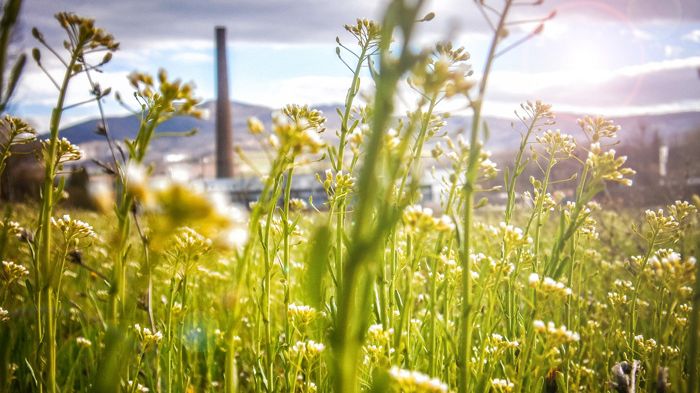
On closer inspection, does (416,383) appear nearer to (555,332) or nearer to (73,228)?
(555,332)

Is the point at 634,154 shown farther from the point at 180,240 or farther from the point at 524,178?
the point at 180,240

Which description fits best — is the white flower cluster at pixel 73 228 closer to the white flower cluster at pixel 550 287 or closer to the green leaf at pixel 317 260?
the green leaf at pixel 317 260

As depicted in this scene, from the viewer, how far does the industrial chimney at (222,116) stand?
40.8 m

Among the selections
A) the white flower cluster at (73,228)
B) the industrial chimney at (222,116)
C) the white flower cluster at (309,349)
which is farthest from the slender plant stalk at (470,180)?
the industrial chimney at (222,116)

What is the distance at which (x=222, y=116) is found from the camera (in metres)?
40.9

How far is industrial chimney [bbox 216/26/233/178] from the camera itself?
4081 cm

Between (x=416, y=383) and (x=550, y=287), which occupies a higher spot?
(x=550, y=287)

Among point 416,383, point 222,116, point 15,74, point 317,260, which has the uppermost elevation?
point 222,116

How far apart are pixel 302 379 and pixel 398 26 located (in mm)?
1832

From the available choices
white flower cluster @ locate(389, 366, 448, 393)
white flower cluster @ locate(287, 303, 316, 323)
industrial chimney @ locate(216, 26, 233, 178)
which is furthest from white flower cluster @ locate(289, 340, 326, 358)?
industrial chimney @ locate(216, 26, 233, 178)

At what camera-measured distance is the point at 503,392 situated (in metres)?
1.33

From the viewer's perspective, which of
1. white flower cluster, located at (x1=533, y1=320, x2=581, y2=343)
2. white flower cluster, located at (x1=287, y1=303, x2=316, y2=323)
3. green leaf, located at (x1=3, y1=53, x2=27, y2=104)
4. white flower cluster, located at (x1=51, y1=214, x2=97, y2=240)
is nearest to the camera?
green leaf, located at (x1=3, y1=53, x2=27, y2=104)

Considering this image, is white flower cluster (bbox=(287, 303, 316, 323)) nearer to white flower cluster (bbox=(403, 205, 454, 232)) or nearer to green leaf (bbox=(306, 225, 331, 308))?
white flower cluster (bbox=(403, 205, 454, 232))

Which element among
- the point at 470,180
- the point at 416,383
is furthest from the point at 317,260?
the point at 416,383
